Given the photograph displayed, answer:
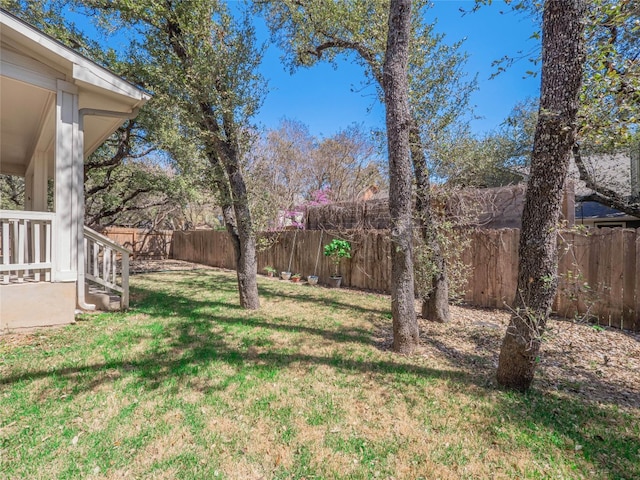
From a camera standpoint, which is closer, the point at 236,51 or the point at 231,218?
the point at 236,51

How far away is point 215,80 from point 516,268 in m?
6.38

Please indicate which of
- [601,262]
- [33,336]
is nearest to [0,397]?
[33,336]

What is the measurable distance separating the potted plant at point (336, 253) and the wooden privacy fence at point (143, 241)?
41.0 feet

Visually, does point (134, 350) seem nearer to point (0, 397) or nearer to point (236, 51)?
point (0, 397)

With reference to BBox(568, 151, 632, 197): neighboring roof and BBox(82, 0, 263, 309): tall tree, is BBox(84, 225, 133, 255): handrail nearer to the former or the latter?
BBox(82, 0, 263, 309): tall tree

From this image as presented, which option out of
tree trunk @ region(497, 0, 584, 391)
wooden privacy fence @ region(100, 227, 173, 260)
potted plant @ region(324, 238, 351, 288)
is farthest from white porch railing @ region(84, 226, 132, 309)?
wooden privacy fence @ region(100, 227, 173, 260)

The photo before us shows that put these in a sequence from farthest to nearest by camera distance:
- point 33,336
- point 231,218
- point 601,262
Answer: point 231,218 < point 601,262 < point 33,336

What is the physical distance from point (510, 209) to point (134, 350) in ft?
23.3

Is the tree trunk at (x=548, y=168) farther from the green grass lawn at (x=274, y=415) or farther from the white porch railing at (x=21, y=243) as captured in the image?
the white porch railing at (x=21, y=243)

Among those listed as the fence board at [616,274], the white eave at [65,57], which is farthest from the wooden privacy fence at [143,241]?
the fence board at [616,274]

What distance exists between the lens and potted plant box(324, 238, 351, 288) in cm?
800

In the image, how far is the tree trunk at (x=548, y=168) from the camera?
223 cm

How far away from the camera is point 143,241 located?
16.4 m

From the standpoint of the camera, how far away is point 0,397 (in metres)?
2.50
